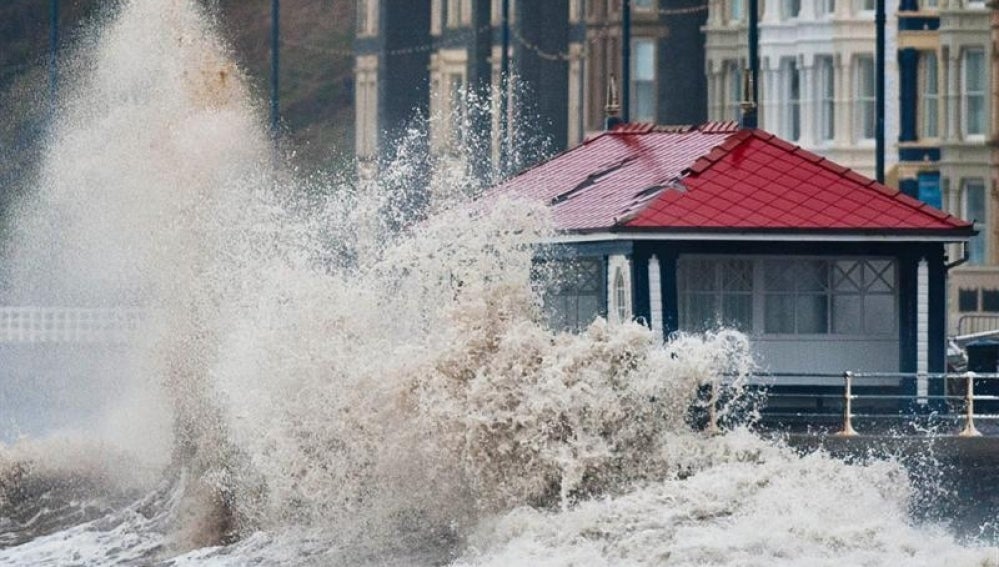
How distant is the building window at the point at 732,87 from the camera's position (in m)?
77.6

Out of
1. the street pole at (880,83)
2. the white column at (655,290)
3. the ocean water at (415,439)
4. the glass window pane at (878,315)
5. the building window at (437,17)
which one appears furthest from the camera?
the building window at (437,17)

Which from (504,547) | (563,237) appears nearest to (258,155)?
(563,237)

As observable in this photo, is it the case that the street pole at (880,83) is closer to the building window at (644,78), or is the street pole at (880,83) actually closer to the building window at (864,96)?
the building window at (864,96)

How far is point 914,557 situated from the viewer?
29.2m

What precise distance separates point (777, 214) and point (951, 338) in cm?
2174

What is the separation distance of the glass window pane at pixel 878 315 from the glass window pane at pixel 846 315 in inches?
4.0

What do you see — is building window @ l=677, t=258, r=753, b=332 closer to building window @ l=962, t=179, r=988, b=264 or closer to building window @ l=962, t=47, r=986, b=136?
building window @ l=962, t=47, r=986, b=136

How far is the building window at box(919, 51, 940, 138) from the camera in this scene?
7306cm

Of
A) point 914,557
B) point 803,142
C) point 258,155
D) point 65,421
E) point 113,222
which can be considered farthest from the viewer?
point 803,142

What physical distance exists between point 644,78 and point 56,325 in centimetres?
1670

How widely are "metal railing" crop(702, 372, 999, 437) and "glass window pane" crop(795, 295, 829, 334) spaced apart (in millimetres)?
792

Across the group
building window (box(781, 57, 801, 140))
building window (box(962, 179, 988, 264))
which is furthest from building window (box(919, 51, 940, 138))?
building window (box(781, 57, 801, 140))

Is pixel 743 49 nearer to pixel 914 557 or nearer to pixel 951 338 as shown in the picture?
pixel 951 338

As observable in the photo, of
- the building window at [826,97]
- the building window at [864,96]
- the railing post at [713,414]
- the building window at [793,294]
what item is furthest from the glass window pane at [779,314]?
the building window at [826,97]
